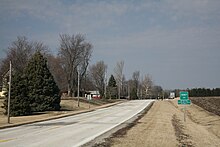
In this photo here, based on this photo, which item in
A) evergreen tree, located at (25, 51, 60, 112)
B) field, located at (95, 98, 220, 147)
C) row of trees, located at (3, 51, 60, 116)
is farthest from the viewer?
evergreen tree, located at (25, 51, 60, 112)

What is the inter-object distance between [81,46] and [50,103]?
34533mm

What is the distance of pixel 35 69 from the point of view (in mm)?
44906

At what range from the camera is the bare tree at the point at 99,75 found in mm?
115106

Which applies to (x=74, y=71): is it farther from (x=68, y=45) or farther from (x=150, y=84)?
(x=150, y=84)

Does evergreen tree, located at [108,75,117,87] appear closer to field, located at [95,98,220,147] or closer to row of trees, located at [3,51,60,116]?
row of trees, located at [3,51,60,116]

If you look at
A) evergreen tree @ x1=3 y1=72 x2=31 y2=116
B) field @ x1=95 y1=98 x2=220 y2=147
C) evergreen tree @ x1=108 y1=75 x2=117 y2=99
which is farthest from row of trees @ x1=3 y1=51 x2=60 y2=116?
evergreen tree @ x1=108 y1=75 x2=117 y2=99

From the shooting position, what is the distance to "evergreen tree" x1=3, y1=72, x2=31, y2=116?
36.2 metres

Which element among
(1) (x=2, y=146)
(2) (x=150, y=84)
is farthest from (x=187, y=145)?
(2) (x=150, y=84)

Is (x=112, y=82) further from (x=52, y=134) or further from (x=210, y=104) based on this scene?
(x=52, y=134)

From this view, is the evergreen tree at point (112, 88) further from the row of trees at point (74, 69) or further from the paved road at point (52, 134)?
the paved road at point (52, 134)

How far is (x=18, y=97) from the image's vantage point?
36.5 m

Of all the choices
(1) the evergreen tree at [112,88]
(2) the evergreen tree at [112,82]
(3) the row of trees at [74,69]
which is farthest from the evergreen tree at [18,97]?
(2) the evergreen tree at [112,82]

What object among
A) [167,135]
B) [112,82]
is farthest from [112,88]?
[167,135]

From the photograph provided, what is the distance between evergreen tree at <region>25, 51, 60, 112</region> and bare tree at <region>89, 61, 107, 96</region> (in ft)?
223
